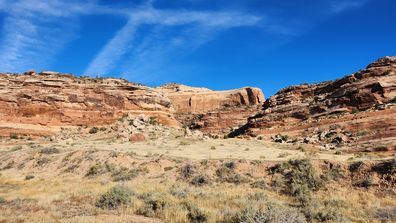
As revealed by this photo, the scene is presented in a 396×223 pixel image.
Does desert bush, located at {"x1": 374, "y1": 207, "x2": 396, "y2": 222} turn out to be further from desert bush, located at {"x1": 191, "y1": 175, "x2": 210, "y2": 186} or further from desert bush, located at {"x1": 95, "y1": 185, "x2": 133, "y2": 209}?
desert bush, located at {"x1": 191, "y1": 175, "x2": 210, "y2": 186}

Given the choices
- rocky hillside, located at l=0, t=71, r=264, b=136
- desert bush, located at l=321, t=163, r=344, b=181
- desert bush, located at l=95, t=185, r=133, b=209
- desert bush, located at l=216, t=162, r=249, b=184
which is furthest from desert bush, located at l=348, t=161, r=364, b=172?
rocky hillside, located at l=0, t=71, r=264, b=136

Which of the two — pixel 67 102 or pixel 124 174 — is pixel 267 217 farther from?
pixel 67 102

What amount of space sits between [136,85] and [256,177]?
38163 mm

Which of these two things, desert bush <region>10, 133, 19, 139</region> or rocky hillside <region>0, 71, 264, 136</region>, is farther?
rocky hillside <region>0, 71, 264, 136</region>

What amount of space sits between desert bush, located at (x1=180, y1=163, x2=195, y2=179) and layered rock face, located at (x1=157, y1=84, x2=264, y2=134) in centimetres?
4572

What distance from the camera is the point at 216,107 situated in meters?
85.2

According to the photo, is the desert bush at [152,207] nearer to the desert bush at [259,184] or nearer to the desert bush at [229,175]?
the desert bush at [259,184]

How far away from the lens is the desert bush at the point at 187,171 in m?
17.6

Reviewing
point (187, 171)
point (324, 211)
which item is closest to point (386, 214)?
point (324, 211)

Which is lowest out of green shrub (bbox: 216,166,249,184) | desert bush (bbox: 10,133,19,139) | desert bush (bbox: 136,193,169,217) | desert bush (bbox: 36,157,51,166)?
desert bush (bbox: 136,193,169,217)

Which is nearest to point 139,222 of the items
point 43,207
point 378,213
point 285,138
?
point 43,207

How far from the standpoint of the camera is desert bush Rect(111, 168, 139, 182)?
18156mm

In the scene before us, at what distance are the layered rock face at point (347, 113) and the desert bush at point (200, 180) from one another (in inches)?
693

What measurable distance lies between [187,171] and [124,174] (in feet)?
11.8
